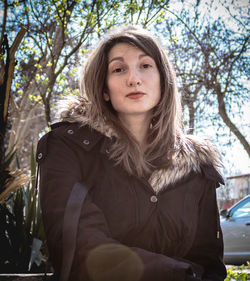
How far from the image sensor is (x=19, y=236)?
3.56 metres

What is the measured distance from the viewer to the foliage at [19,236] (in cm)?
345

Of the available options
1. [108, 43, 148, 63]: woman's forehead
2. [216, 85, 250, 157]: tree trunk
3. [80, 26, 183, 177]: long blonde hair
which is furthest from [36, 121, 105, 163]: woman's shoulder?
[216, 85, 250, 157]: tree trunk

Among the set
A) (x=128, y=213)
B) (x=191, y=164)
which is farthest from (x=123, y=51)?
(x=128, y=213)

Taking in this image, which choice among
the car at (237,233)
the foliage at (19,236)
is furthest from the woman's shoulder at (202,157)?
the car at (237,233)

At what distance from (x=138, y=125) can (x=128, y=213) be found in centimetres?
74

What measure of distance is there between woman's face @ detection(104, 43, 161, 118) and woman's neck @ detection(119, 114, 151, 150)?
33 mm

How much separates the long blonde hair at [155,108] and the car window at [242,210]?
18.8ft

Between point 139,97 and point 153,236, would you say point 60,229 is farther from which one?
point 139,97

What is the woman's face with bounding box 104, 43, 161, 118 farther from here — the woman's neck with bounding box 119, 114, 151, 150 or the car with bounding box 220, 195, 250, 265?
the car with bounding box 220, 195, 250, 265

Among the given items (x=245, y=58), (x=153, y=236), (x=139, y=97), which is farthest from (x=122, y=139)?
(x=245, y=58)

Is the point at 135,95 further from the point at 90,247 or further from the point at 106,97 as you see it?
the point at 90,247

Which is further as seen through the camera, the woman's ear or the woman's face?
the woman's ear

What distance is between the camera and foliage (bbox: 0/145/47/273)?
3.45 meters

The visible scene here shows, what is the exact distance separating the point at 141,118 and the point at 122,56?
451 mm
